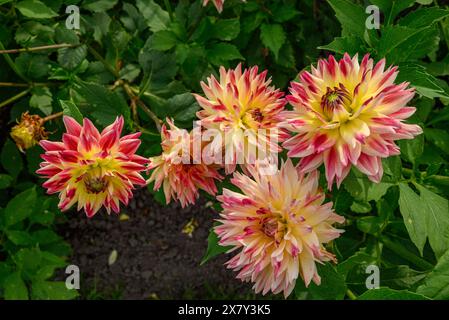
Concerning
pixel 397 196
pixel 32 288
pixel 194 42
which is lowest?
pixel 32 288

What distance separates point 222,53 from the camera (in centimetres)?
209

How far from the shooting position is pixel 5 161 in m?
2.49

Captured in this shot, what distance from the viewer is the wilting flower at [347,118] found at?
49.9 inches

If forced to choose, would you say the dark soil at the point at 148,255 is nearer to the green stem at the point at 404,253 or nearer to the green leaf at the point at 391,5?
the green stem at the point at 404,253

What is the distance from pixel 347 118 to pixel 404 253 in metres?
0.86

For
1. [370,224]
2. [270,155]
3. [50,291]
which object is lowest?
[50,291]

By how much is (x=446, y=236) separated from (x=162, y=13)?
52.3 inches

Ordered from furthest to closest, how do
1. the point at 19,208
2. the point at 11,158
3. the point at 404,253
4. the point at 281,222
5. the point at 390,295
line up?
the point at 11,158
the point at 19,208
the point at 404,253
the point at 281,222
the point at 390,295

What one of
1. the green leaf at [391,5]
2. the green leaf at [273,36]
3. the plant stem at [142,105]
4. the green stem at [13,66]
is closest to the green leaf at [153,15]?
the plant stem at [142,105]

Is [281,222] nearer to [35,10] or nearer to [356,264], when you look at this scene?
[356,264]

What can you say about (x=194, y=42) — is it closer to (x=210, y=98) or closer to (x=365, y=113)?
(x=210, y=98)

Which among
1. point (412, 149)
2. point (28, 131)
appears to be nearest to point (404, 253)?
point (412, 149)

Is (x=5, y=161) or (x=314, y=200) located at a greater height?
(x=5, y=161)

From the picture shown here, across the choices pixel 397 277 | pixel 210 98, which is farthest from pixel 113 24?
pixel 397 277
